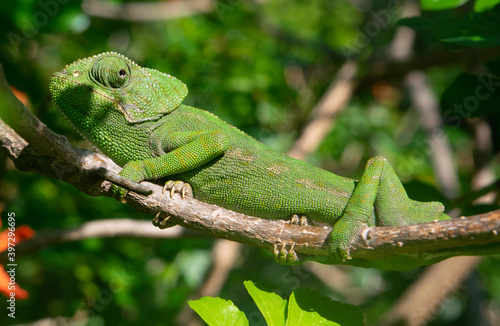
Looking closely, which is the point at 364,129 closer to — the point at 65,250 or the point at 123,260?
the point at 123,260

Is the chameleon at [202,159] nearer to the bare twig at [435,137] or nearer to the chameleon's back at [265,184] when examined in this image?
the chameleon's back at [265,184]

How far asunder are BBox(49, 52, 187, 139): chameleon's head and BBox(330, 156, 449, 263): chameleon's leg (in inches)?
41.9

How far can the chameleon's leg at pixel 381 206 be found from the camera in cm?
219

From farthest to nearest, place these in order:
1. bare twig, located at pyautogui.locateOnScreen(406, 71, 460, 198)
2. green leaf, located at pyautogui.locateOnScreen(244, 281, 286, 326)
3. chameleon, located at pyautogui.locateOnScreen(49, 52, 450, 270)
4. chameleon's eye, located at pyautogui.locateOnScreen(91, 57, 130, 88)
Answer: bare twig, located at pyautogui.locateOnScreen(406, 71, 460, 198) → chameleon's eye, located at pyautogui.locateOnScreen(91, 57, 130, 88) → chameleon, located at pyautogui.locateOnScreen(49, 52, 450, 270) → green leaf, located at pyautogui.locateOnScreen(244, 281, 286, 326)

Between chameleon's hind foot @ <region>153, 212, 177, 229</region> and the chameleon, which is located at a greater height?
the chameleon

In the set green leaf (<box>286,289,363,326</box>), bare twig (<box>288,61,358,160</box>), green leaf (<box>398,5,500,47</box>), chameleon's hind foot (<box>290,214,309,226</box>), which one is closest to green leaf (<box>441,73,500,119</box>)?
green leaf (<box>398,5,500,47</box>)

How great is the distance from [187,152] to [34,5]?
1.43m

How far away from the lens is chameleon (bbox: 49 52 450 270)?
7.50 feet

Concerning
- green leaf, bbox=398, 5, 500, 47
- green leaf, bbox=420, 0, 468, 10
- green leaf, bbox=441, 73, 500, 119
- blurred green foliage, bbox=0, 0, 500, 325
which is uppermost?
green leaf, bbox=420, 0, 468, 10

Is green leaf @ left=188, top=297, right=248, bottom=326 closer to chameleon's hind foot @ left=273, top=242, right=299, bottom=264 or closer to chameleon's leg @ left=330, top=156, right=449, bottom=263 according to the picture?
chameleon's hind foot @ left=273, top=242, right=299, bottom=264

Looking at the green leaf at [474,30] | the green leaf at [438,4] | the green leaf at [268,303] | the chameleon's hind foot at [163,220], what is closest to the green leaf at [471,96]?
the green leaf at [474,30]

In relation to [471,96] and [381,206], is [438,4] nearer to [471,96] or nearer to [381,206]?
[471,96]

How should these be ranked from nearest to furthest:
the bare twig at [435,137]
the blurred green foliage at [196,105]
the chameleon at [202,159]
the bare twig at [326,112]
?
the chameleon at [202,159] < the blurred green foliage at [196,105] < the bare twig at [326,112] < the bare twig at [435,137]

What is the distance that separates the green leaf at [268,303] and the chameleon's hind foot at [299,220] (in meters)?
0.51
